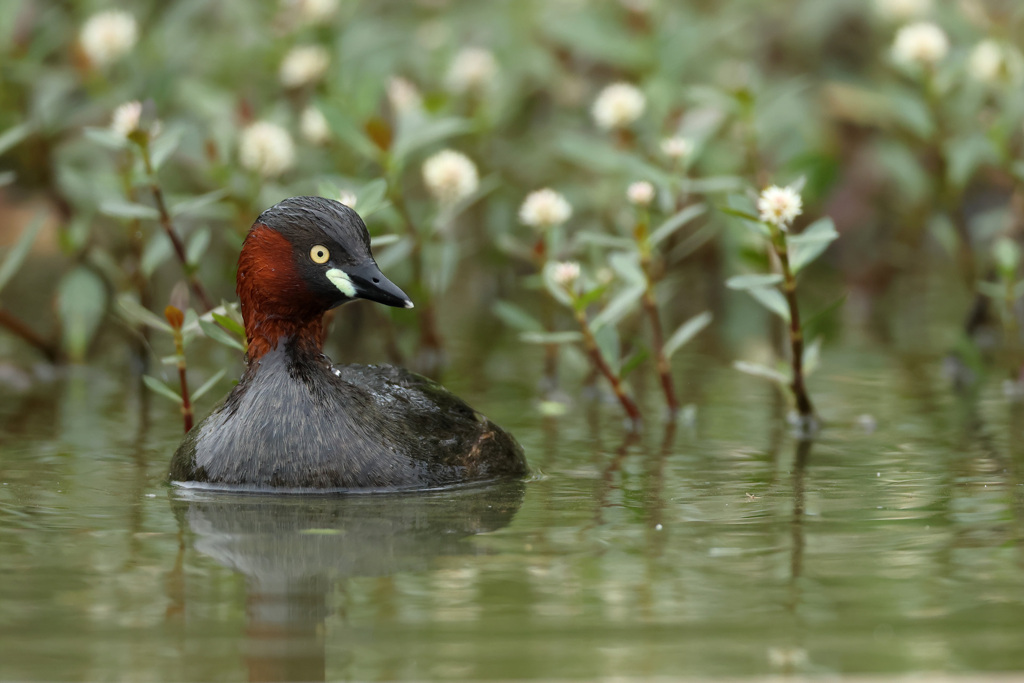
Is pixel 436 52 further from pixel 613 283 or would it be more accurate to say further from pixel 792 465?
pixel 792 465

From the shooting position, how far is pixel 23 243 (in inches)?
277

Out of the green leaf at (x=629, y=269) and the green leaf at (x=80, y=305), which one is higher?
the green leaf at (x=80, y=305)

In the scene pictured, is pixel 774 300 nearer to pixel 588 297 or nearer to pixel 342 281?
pixel 588 297

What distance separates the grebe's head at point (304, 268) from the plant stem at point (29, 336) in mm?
2449

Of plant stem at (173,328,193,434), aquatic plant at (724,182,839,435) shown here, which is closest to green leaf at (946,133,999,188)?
aquatic plant at (724,182,839,435)

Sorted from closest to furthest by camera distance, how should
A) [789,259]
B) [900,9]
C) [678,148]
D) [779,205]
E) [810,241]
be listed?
[779,205] → [810,241] → [789,259] → [678,148] → [900,9]

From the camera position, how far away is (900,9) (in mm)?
9906

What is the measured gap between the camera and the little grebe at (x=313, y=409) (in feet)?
16.9

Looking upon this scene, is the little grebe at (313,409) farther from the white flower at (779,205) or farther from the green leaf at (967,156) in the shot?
the green leaf at (967,156)

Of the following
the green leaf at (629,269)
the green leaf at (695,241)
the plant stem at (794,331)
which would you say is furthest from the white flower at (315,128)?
the plant stem at (794,331)

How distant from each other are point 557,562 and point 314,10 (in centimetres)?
563

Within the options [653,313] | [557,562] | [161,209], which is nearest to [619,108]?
[653,313]

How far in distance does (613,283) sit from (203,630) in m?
4.51

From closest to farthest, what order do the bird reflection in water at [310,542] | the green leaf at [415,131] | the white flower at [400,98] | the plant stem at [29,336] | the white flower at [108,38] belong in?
the bird reflection in water at [310,542] → the green leaf at [415,131] → the plant stem at [29,336] → the white flower at [108,38] → the white flower at [400,98]
